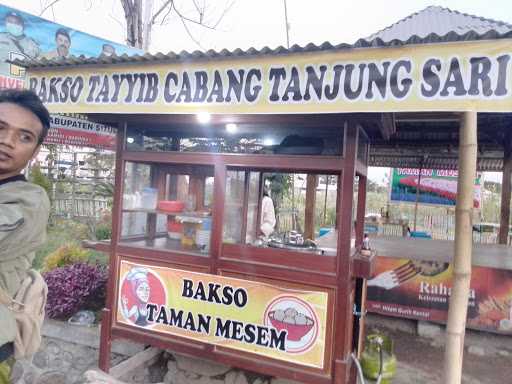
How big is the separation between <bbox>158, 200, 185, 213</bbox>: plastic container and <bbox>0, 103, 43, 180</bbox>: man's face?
92.3 inches

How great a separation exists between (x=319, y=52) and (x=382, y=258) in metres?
3.64

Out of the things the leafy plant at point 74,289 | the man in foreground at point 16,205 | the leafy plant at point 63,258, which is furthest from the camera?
the leafy plant at point 63,258

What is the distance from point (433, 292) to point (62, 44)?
21.7ft

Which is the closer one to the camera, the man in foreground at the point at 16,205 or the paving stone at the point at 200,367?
the man in foreground at the point at 16,205

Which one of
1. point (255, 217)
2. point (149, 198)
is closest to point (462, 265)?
point (255, 217)

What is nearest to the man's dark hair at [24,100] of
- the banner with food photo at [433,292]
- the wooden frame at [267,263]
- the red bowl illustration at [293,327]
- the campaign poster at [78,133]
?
the wooden frame at [267,263]

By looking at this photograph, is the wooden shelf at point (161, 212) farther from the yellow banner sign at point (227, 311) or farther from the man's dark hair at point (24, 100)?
the man's dark hair at point (24, 100)

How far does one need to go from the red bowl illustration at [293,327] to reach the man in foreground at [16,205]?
6.43ft

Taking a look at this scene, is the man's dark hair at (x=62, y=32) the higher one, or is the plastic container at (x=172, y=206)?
the man's dark hair at (x=62, y=32)

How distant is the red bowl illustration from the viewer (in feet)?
10.5

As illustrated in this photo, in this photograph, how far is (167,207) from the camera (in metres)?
4.11

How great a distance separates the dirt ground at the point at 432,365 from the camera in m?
4.24

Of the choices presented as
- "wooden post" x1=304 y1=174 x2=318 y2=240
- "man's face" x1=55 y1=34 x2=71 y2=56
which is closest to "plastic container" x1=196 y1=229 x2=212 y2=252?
"wooden post" x1=304 y1=174 x2=318 y2=240

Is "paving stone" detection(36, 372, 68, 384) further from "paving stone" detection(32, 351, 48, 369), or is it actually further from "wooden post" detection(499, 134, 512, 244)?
"wooden post" detection(499, 134, 512, 244)
